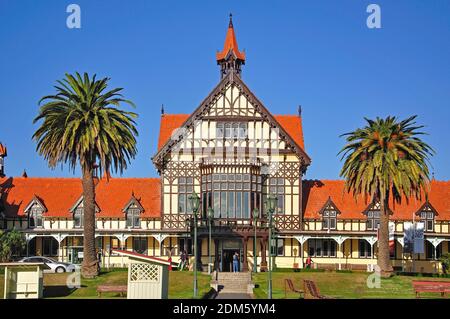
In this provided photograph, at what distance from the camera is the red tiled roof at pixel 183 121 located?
7306 centimetres

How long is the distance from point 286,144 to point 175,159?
9.60m

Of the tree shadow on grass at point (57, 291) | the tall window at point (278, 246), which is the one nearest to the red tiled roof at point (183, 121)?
the tall window at point (278, 246)

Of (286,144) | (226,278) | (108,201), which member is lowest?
(226,278)

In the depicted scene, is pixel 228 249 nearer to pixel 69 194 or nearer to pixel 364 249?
pixel 364 249

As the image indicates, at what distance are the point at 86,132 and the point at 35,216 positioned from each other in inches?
828

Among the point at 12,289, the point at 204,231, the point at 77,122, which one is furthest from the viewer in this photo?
the point at 204,231

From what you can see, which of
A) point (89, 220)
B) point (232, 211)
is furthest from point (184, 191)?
point (89, 220)

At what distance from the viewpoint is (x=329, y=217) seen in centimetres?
7125

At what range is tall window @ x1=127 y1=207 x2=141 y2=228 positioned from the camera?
71.5m

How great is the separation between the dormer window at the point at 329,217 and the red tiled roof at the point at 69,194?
47.3ft

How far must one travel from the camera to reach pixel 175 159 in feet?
230

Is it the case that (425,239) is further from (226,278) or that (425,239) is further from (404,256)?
(226,278)

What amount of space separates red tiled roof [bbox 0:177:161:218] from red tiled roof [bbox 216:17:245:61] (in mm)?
12844
